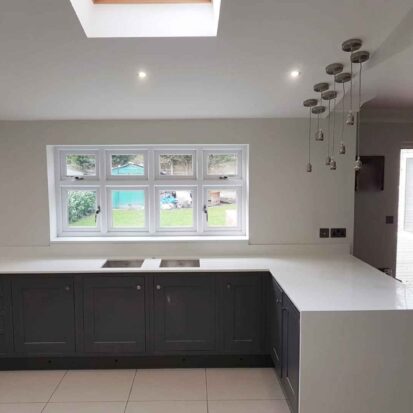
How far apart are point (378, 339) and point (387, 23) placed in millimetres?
1836

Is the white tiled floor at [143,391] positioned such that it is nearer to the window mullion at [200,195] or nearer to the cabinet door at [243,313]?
the cabinet door at [243,313]

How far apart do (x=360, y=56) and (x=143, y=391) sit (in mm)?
2796

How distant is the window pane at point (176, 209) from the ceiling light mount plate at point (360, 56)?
6.39ft

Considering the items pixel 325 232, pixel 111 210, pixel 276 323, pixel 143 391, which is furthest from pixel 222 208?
pixel 143 391

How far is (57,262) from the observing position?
314cm

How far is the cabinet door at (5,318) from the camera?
9.39 feet

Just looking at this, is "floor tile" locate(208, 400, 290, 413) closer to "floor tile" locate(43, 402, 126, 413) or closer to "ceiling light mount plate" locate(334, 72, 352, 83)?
"floor tile" locate(43, 402, 126, 413)

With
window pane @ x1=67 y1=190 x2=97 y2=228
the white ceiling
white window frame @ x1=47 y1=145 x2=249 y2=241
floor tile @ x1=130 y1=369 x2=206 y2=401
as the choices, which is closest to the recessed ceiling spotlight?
the white ceiling

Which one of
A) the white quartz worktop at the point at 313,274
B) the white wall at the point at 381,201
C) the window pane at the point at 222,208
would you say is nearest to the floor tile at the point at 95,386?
the white quartz worktop at the point at 313,274

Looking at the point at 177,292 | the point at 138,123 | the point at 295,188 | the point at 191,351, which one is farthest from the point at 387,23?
the point at 191,351

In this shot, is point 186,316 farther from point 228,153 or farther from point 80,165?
point 80,165

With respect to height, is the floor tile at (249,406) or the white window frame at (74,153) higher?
the white window frame at (74,153)

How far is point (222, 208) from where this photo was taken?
363cm

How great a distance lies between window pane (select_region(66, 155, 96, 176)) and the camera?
3.56 m
